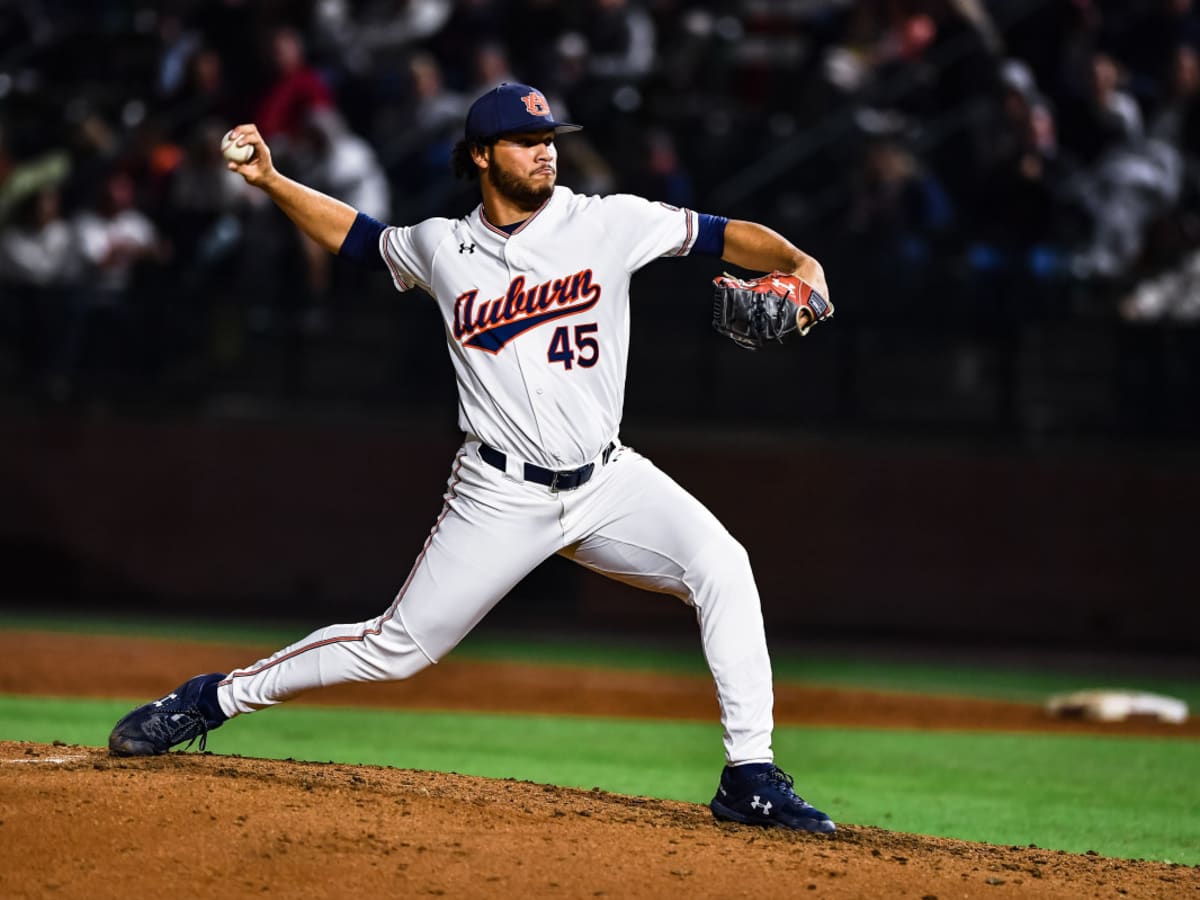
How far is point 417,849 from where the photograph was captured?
449cm

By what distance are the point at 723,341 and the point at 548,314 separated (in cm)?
749

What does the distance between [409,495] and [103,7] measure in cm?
736

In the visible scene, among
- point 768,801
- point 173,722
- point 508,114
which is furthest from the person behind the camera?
point 173,722

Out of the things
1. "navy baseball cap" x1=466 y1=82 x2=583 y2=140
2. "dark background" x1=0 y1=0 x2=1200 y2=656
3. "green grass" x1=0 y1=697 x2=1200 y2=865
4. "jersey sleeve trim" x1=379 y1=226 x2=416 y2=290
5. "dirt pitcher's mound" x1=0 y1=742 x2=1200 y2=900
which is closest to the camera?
"dirt pitcher's mound" x1=0 y1=742 x2=1200 y2=900

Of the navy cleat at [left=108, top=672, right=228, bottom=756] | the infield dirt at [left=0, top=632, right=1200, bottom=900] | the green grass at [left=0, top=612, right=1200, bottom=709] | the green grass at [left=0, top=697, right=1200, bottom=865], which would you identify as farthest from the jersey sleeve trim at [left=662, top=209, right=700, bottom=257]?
the green grass at [left=0, top=612, right=1200, bottom=709]

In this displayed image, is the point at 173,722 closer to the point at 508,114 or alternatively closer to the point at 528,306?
the point at 528,306

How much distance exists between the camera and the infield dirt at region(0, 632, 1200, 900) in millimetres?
4266

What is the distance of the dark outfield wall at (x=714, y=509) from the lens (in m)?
12.4

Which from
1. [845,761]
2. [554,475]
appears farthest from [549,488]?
[845,761]

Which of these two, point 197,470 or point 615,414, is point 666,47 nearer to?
point 197,470

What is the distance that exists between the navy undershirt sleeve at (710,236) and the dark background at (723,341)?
692 cm

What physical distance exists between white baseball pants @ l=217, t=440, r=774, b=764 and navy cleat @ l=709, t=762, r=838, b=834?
0.14ft

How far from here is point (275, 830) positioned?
14.9 feet

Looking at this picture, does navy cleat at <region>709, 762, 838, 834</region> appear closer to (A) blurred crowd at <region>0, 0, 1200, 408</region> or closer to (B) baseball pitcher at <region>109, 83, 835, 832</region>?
(B) baseball pitcher at <region>109, 83, 835, 832</region>
